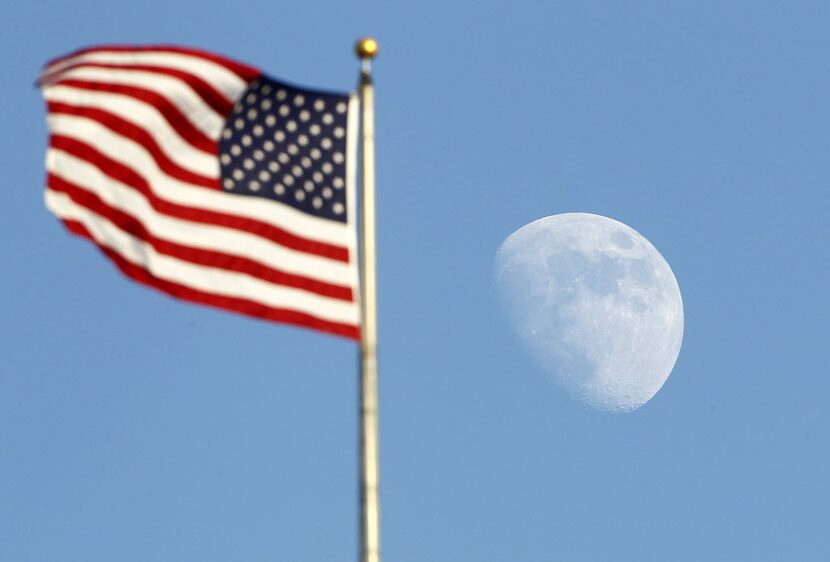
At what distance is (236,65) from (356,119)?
1570 mm

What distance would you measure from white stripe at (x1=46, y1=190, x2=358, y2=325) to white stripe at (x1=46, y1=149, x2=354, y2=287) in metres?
0.26

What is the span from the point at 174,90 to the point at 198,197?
1.35 m

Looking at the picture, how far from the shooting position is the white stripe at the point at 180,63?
21516mm

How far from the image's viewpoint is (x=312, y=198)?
2117 centimetres

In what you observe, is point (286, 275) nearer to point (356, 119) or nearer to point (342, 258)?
point (342, 258)

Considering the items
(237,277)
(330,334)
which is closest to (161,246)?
(237,277)

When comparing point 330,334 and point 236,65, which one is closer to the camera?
point 330,334

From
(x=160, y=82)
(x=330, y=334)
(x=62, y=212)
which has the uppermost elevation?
(x=160, y=82)

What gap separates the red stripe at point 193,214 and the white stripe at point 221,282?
1.87ft

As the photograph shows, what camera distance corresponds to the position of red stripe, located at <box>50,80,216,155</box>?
70.4ft

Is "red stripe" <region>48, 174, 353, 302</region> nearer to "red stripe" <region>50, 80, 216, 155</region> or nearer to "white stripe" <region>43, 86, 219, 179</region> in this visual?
"white stripe" <region>43, 86, 219, 179</region>

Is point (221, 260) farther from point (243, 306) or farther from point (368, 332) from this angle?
point (368, 332)

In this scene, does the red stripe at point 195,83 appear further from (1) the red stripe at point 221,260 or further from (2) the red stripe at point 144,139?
(1) the red stripe at point 221,260

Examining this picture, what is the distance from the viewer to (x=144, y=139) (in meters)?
21.3
